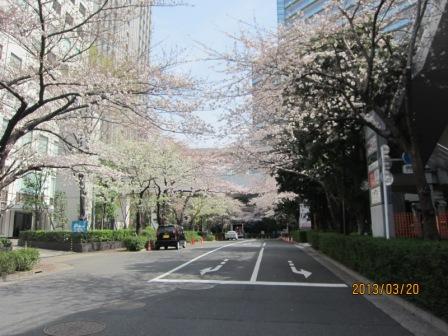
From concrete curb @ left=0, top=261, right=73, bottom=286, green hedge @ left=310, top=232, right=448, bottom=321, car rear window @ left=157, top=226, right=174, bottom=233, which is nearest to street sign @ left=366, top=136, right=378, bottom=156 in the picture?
green hedge @ left=310, top=232, right=448, bottom=321

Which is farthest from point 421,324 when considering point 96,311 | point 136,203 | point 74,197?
point 74,197

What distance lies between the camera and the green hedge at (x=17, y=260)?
1220 centimetres

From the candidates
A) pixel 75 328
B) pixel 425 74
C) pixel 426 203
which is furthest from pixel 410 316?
pixel 425 74

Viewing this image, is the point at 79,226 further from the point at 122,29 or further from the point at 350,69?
the point at 350,69

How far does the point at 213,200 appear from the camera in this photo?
49.7 m

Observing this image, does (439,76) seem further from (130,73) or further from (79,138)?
(79,138)

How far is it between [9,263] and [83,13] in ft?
24.0

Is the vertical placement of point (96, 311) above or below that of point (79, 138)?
below

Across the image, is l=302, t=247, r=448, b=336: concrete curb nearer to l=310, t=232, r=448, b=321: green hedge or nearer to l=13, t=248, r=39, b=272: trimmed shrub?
l=310, t=232, r=448, b=321: green hedge

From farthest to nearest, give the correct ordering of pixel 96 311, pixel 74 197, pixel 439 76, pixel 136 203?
1. pixel 74 197
2. pixel 136 203
3. pixel 439 76
4. pixel 96 311

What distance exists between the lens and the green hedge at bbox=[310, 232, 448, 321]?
6.31 meters

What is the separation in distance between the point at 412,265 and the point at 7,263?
10.6 m

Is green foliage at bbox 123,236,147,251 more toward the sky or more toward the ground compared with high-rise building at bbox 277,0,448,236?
more toward the ground

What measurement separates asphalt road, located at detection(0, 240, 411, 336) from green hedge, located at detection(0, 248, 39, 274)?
90 cm
